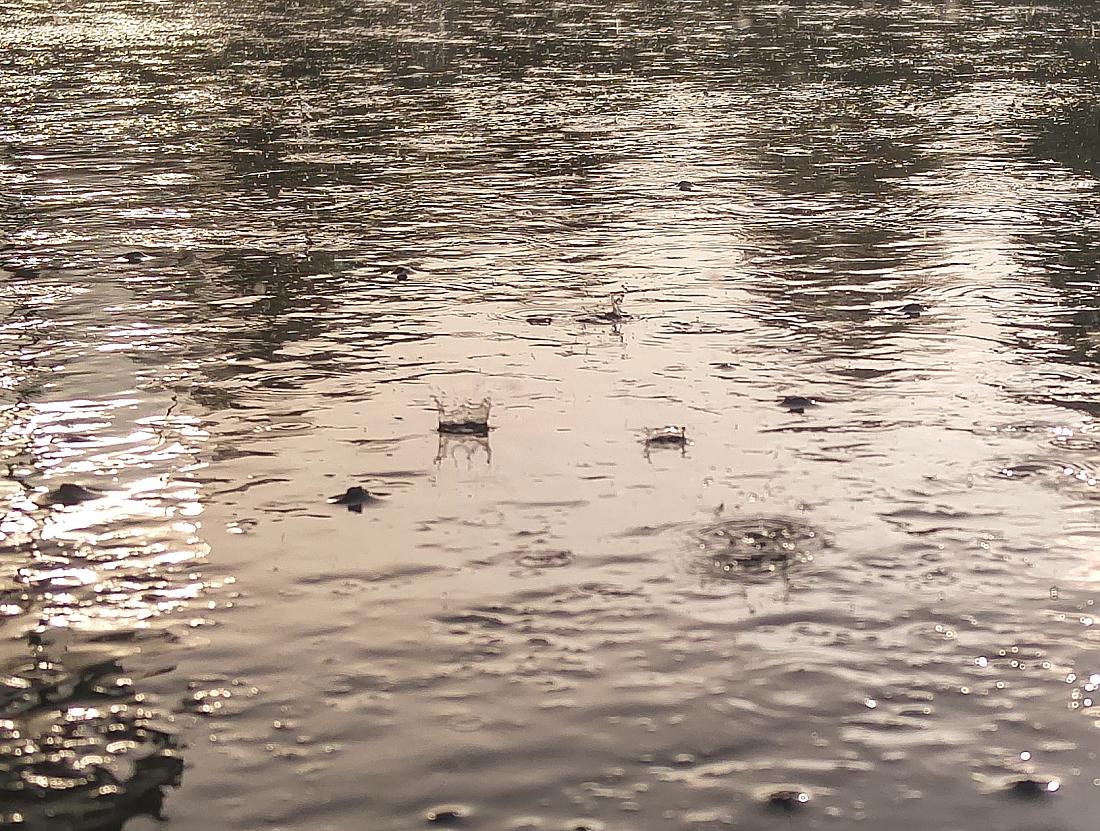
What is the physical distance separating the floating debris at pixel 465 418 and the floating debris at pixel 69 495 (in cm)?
153

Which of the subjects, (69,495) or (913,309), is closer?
(69,495)

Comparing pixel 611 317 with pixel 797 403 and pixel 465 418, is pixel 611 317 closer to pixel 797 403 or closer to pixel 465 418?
pixel 797 403

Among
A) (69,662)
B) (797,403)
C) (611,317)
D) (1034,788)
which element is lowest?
(1034,788)

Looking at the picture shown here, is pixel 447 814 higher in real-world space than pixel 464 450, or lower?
lower

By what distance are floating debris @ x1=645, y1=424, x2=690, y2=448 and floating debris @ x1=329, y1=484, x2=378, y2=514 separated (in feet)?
4.04

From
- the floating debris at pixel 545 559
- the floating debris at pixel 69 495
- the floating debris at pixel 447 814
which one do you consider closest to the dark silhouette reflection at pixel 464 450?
the floating debris at pixel 545 559

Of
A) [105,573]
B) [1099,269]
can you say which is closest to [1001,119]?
[1099,269]

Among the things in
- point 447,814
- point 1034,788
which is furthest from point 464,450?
point 1034,788

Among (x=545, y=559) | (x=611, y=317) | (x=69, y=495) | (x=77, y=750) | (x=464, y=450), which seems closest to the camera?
(x=77, y=750)

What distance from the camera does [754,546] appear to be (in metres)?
5.88

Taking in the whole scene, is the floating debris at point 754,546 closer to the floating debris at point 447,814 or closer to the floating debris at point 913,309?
the floating debris at point 447,814

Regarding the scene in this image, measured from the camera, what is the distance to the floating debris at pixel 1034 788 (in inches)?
167

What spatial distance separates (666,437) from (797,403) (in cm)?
79

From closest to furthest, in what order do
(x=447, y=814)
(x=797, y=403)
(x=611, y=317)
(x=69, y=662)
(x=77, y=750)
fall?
(x=447, y=814)
(x=77, y=750)
(x=69, y=662)
(x=797, y=403)
(x=611, y=317)
